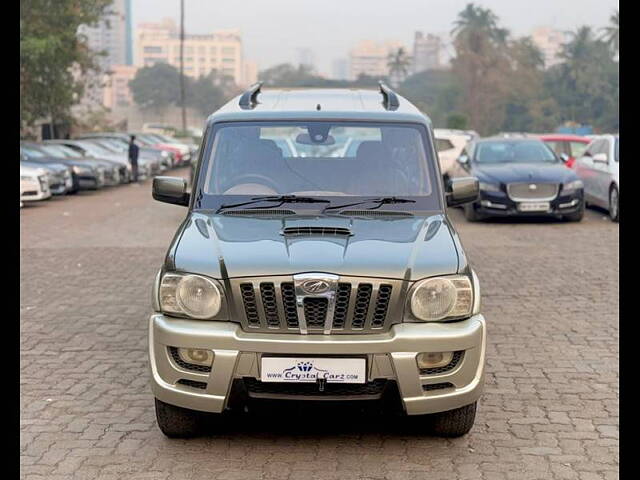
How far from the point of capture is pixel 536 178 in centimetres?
1695

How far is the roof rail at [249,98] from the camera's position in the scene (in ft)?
22.4

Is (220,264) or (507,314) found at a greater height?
(220,264)

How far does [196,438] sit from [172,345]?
73cm

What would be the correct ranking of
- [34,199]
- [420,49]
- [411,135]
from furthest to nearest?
1. [420,49]
2. [34,199]
3. [411,135]

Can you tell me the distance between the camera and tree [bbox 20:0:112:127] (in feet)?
112

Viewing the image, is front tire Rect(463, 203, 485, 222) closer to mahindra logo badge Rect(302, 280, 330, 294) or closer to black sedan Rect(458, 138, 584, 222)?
black sedan Rect(458, 138, 584, 222)

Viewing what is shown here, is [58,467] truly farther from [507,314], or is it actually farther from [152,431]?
[507,314]

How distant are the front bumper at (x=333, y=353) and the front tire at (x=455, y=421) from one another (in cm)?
23

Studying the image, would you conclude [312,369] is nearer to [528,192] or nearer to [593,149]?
[528,192]

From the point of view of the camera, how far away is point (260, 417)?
5762mm

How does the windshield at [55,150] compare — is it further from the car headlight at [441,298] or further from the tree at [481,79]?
the tree at [481,79]

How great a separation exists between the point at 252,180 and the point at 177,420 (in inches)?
66.5

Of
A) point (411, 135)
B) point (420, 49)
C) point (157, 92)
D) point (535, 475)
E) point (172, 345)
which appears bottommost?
point (535, 475)

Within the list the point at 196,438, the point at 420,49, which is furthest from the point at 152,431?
the point at 420,49
